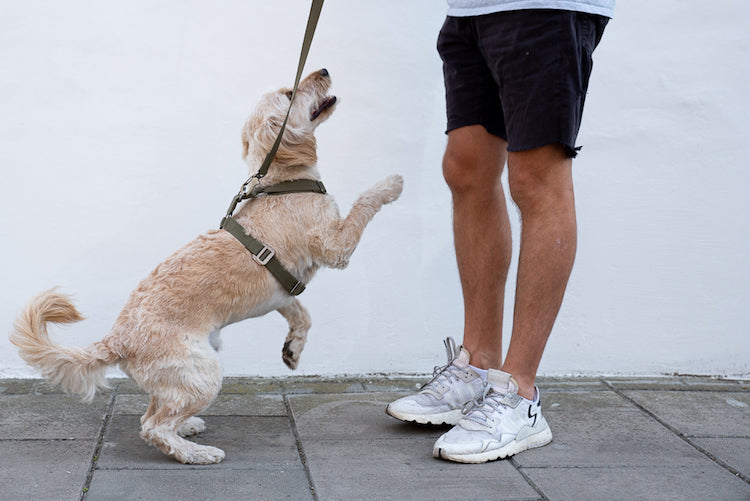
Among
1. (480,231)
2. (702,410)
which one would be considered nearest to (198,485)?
(480,231)

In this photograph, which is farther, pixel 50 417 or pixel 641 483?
pixel 50 417

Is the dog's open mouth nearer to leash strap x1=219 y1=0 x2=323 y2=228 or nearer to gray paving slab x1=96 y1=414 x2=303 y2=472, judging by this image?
leash strap x1=219 y1=0 x2=323 y2=228

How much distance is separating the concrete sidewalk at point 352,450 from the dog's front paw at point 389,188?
819mm

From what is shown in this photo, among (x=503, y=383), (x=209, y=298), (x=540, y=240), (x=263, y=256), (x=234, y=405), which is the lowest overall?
(x=234, y=405)

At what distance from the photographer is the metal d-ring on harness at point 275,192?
2656mm

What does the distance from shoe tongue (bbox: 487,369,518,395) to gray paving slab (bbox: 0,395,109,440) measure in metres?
1.35

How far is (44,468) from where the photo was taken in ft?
7.93

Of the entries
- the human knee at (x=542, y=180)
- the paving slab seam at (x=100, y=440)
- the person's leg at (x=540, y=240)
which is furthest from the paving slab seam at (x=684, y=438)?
the paving slab seam at (x=100, y=440)

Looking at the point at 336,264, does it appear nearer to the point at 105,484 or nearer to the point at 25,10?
the point at 105,484

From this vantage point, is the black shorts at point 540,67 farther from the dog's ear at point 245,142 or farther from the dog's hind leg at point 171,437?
the dog's hind leg at point 171,437

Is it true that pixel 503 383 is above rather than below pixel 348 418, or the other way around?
above

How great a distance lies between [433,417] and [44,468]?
49.5 inches

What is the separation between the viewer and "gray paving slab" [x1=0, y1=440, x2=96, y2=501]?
224cm

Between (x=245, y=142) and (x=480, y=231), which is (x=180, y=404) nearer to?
(x=245, y=142)
